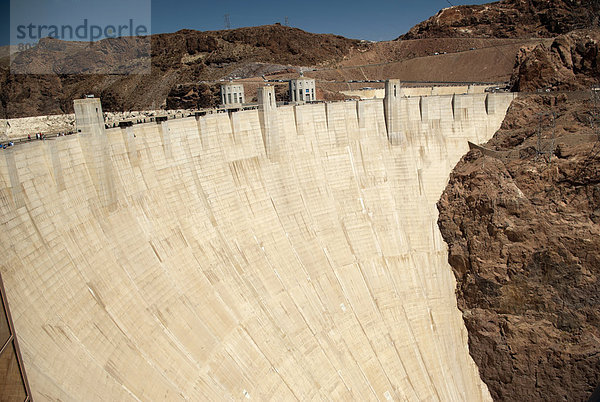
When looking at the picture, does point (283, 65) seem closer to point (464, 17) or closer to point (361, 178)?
point (464, 17)

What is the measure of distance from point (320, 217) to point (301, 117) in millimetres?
6364

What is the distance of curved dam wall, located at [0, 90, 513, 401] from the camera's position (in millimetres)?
15617

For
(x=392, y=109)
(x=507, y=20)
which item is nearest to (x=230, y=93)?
(x=392, y=109)

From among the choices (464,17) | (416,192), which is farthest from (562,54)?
(464,17)

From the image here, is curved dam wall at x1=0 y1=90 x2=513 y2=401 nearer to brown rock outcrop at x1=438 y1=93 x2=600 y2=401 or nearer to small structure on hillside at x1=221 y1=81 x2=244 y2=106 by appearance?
brown rock outcrop at x1=438 y1=93 x2=600 y2=401

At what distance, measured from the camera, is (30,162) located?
15.7 metres

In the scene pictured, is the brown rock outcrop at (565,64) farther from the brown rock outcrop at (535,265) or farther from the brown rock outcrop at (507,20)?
the brown rock outcrop at (507,20)

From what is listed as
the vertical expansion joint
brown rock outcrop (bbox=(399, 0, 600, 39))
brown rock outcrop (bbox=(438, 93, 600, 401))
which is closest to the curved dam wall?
the vertical expansion joint

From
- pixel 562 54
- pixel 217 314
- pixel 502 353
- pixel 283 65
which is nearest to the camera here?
pixel 217 314

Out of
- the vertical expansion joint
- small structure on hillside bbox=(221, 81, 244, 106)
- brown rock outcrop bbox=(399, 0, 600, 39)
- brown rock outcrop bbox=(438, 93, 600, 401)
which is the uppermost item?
brown rock outcrop bbox=(399, 0, 600, 39)

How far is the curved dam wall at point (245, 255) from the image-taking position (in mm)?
15617

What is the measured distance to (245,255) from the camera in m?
24.1

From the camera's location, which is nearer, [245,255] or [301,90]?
[245,255]

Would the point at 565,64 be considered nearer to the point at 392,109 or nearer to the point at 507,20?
the point at 392,109
